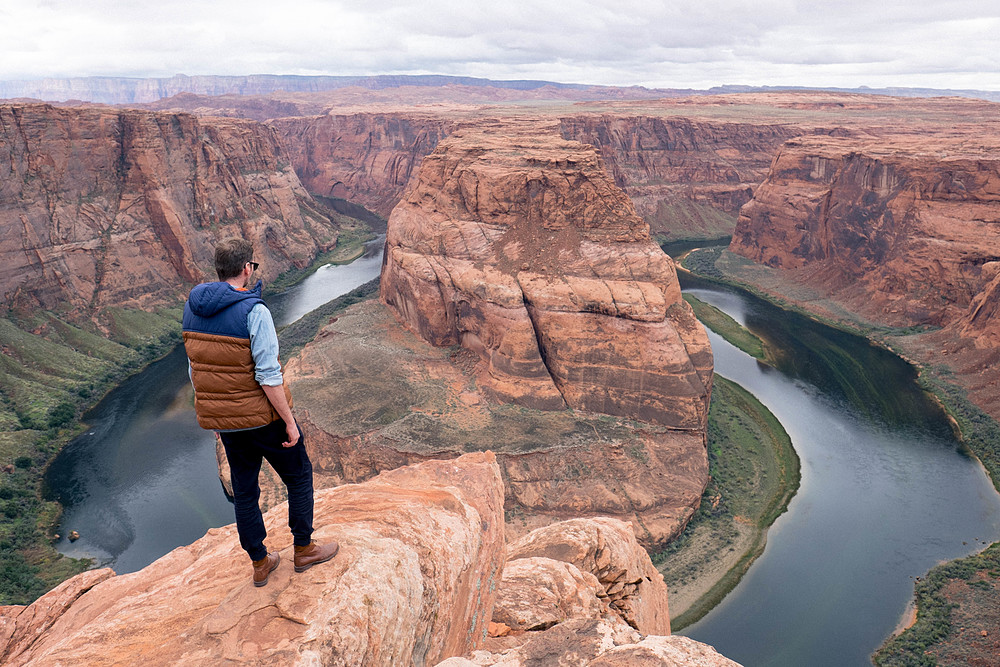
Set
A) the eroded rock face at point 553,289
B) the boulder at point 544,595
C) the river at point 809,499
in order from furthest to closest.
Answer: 1. the eroded rock face at point 553,289
2. the river at point 809,499
3. the boulder at point 544,595

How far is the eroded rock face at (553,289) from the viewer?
32750mm

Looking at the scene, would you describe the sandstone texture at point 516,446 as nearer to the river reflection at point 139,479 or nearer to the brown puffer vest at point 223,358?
the river reflection at point 139,479

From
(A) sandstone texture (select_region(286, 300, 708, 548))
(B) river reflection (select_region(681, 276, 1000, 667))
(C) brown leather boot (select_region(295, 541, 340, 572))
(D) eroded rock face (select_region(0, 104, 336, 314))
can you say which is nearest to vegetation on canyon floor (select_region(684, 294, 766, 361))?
(B) river reflection (select_region(681, 276, 1000, 667))

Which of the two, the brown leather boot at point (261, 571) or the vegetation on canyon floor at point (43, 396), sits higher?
the brown leather boot at point (261, 571)

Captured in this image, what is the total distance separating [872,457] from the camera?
3775cm

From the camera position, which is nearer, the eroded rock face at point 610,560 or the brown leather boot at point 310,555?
the brown leather boot at point 310,555

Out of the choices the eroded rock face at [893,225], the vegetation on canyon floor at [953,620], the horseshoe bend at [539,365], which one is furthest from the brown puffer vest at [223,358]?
the eroded rock face at [893,225]

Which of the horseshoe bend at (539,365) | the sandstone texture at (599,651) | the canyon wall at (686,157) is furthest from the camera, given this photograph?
the canyon wall at (686,157)

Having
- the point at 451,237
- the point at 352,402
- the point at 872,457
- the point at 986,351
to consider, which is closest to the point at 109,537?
the point at 352,402

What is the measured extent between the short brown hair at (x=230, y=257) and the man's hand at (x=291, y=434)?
74.5 inches

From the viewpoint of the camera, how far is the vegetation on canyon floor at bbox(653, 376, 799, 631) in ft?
91.7

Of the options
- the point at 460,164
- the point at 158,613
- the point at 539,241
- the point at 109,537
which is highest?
the point at 460,164

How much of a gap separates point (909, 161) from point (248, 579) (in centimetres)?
7570

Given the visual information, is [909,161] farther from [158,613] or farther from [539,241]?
[158,613]
